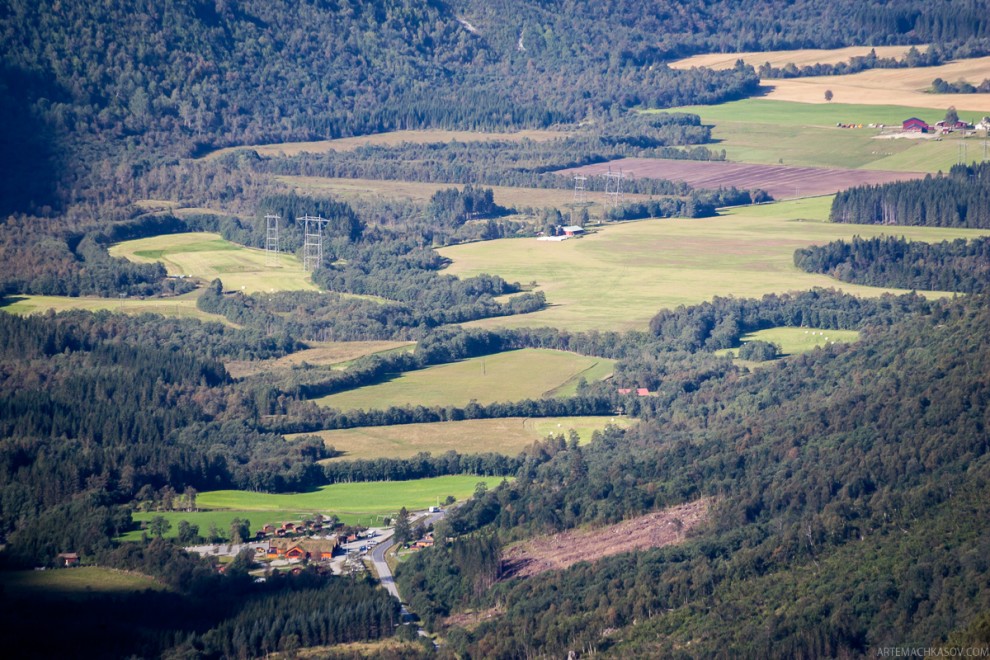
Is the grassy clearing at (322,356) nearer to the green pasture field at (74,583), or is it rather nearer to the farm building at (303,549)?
the farm building at (303,549)

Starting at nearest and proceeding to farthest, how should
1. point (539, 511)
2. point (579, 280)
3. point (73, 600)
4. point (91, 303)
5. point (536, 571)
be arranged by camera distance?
point (73, 600)
point (536, 571)
point (539, 511)
point (91, 303)
point (579, 280)

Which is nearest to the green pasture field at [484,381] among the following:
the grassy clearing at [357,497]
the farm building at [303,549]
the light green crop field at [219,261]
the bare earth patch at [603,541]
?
the grassy clearing at [357,497]

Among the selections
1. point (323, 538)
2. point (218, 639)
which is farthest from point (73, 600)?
point (323, 538)

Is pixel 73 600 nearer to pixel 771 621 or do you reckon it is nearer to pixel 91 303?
pixel 771 621

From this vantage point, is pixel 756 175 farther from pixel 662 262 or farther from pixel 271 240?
pixel 271 240

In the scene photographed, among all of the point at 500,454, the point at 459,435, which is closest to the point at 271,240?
the point at 459,435

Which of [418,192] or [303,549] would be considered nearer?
[303,549]

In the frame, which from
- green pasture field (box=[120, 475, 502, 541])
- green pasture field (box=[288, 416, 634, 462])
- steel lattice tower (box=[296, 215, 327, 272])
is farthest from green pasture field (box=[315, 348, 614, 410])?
steel lattice tower (box=[296, 215, 327, 272])
